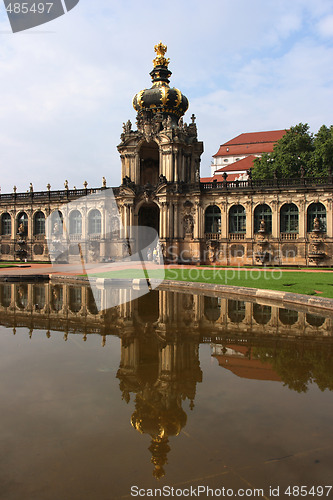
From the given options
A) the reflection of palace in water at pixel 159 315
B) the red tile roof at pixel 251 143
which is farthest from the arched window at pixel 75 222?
the red tile roof at pixel 251 143

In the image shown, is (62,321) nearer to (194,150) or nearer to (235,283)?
(235,283)

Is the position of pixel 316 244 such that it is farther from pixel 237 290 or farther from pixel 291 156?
pixel 237 290

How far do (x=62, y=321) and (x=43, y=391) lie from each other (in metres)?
6.39

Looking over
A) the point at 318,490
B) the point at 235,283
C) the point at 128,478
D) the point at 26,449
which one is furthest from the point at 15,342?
the point at 235,283

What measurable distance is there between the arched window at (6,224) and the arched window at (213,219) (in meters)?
29.7

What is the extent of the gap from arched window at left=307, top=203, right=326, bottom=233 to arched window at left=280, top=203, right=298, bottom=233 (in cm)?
128

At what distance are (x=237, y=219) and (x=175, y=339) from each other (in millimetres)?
34764

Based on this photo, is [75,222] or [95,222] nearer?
[95,222]

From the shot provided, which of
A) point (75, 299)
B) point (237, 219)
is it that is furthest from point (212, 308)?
point (237, 219)

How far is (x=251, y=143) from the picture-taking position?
101m

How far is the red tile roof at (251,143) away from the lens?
9819cm

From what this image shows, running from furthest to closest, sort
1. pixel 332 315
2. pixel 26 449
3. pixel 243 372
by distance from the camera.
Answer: pixel 332 315 → pixel 243 372 → pixel 26 449

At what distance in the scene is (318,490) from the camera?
14.3ft

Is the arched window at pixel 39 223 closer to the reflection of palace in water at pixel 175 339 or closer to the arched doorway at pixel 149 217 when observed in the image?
the arched doorway at pixel 149 217
